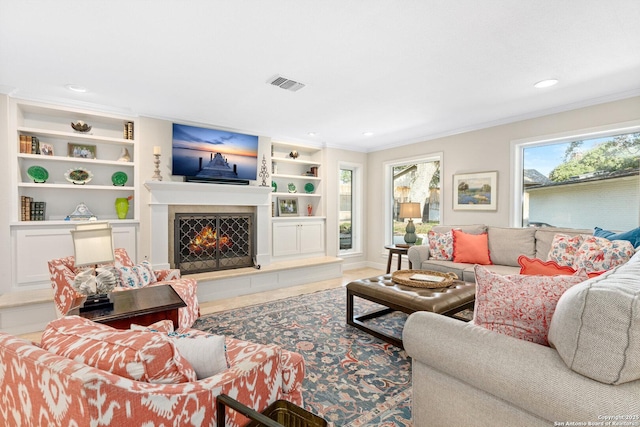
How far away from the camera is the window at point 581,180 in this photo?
11.1 ft

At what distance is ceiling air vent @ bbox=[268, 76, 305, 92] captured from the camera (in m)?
2.89

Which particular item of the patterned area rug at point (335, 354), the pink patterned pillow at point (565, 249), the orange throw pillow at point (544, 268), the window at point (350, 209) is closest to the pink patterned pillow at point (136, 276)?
the patterned area rug at point (335, 354)

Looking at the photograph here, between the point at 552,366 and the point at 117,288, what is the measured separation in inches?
115

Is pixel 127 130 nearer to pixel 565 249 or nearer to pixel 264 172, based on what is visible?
pixel 264 172

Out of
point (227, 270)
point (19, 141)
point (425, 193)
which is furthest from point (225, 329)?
point (425, 193)

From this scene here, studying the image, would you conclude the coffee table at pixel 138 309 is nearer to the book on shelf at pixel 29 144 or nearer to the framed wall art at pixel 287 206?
the book on shelf at pixel 29 144

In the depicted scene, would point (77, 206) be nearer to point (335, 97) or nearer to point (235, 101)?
point (235, 101)

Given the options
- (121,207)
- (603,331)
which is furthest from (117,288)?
(603,331)

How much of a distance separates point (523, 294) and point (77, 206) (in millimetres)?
4565

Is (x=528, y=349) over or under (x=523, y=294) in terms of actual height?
under

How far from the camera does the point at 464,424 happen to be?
131 centimetres

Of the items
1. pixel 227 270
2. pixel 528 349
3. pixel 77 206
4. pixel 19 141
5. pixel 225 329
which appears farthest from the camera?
pixel 227 270

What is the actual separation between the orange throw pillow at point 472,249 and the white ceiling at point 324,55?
1.59m

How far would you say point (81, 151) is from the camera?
376 centimetres
